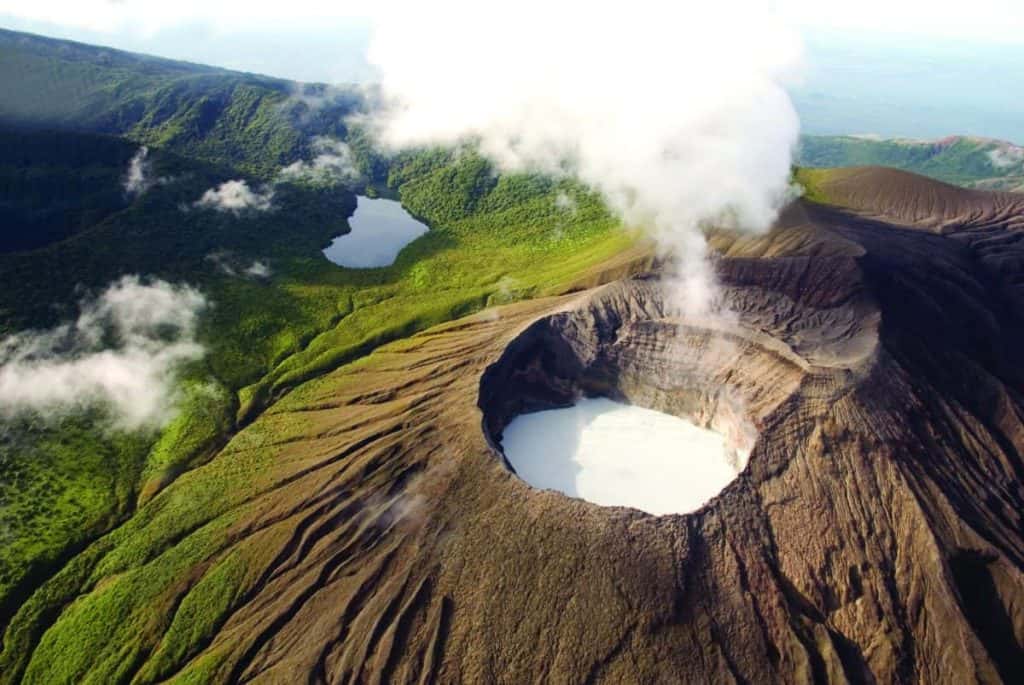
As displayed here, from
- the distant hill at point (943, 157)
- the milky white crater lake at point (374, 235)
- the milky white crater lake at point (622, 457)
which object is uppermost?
the milky white crater lake at point (622, 457)

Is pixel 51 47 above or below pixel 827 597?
above

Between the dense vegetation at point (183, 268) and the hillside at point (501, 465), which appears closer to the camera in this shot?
the hillside at point (501, 465)

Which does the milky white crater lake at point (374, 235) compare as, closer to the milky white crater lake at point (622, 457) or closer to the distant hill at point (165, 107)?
the distant hill at point (165, 107)

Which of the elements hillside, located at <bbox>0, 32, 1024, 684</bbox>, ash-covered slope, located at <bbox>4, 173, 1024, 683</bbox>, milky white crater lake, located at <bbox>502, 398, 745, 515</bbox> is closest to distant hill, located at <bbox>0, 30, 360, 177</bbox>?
hillside, located at <bbox>0, 32, 1024, 684</bbox>

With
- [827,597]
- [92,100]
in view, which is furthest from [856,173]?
[92,100]

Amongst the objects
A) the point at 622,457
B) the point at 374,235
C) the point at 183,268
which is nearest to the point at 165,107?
the point at 374,235

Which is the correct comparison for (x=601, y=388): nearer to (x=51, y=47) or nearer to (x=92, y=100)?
(x=92, y=100)

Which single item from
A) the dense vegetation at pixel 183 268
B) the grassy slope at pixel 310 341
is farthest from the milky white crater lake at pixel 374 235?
the grassy slope at pixel 310 341
